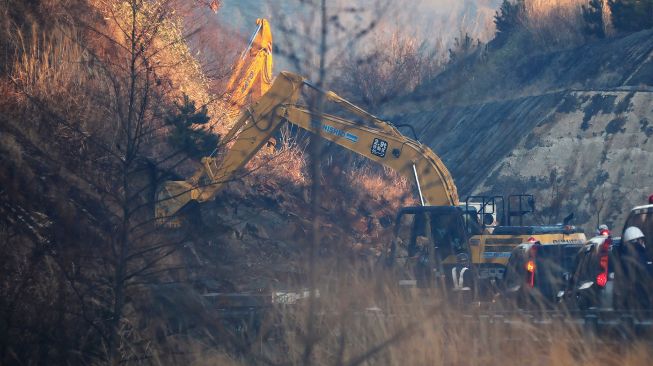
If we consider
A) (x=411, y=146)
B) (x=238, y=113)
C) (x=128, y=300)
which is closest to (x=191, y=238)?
(x=128, y=300)

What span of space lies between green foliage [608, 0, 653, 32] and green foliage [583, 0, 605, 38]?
0.87 metres

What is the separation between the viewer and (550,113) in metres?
33.1

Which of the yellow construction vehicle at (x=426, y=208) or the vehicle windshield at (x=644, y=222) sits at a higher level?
the yellow construction vehicle at (x=426, y=208)

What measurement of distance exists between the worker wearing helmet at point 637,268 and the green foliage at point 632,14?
943 inches

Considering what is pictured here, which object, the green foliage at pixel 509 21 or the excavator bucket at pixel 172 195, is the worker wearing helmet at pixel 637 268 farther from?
the green foliage at pixel 509 21

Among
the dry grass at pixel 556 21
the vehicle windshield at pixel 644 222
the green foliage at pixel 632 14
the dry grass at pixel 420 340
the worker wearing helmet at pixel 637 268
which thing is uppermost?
the dry grass at pixel 556 21

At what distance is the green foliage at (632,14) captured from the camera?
34875 millimetres

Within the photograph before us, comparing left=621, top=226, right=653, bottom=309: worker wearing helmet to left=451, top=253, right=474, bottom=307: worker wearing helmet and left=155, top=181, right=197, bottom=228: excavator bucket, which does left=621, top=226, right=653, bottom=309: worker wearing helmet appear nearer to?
left=451, top=253, right=474, bottom=307: worker wearing helmet

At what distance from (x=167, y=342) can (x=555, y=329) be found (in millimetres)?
3890

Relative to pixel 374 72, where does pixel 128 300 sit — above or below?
below

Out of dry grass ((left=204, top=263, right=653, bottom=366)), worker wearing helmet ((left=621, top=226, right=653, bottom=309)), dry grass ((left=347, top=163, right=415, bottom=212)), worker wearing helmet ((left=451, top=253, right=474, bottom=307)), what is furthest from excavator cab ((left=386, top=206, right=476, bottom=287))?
dry grass ((left=347, top=163, right=415, bottom=212))

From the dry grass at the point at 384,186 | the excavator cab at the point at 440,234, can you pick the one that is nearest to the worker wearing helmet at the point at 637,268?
the excavator cab at the point at 440,234

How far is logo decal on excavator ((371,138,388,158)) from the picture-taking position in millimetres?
19891

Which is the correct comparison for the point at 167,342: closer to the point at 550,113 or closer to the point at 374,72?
the point at 374,72
